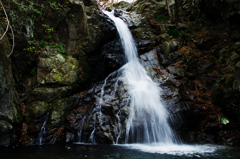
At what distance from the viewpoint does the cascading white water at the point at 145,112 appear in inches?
253

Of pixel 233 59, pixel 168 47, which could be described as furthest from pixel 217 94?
pixel 168 47

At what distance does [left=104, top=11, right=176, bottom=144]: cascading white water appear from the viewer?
6414 mm

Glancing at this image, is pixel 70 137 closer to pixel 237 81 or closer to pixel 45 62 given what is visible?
pixel 45 62

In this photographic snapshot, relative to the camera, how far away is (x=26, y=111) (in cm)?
768

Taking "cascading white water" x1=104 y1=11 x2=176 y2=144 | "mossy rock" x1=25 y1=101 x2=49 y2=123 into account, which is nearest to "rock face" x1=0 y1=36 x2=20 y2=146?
"mossy rock" x1=25 y1=101 x2=49 y2=123

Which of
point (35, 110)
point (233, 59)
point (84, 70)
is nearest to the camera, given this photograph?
point (35, 110)

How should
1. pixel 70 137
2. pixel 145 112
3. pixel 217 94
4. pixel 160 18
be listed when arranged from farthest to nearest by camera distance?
pixel 160 18 < pixel 217 94 < pixel 145 112 < pixel 70 137

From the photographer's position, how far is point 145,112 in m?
7.11

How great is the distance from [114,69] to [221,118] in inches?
272

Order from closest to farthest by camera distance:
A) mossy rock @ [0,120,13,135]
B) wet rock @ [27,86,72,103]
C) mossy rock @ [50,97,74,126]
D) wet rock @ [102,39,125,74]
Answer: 1. mossy rock @ [0,120,13,135]
2. mossy rock @ [50,97,74,126]
3. wet rock @ [27,86,72,103]
4. wet rock @ [102,39,125,74]

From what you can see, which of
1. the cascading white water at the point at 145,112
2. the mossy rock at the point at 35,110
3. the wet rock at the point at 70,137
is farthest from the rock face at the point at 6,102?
the cascading white water at the point at 145,112

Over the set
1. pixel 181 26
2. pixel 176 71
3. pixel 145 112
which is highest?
pixel 181 26

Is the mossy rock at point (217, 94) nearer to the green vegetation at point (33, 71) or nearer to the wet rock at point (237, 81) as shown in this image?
the wet rock at point (237, 81)

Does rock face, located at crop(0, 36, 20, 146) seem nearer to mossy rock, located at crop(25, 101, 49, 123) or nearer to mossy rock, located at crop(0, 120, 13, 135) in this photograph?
mossy rock, located at crop(0, 120, 13, 135)
